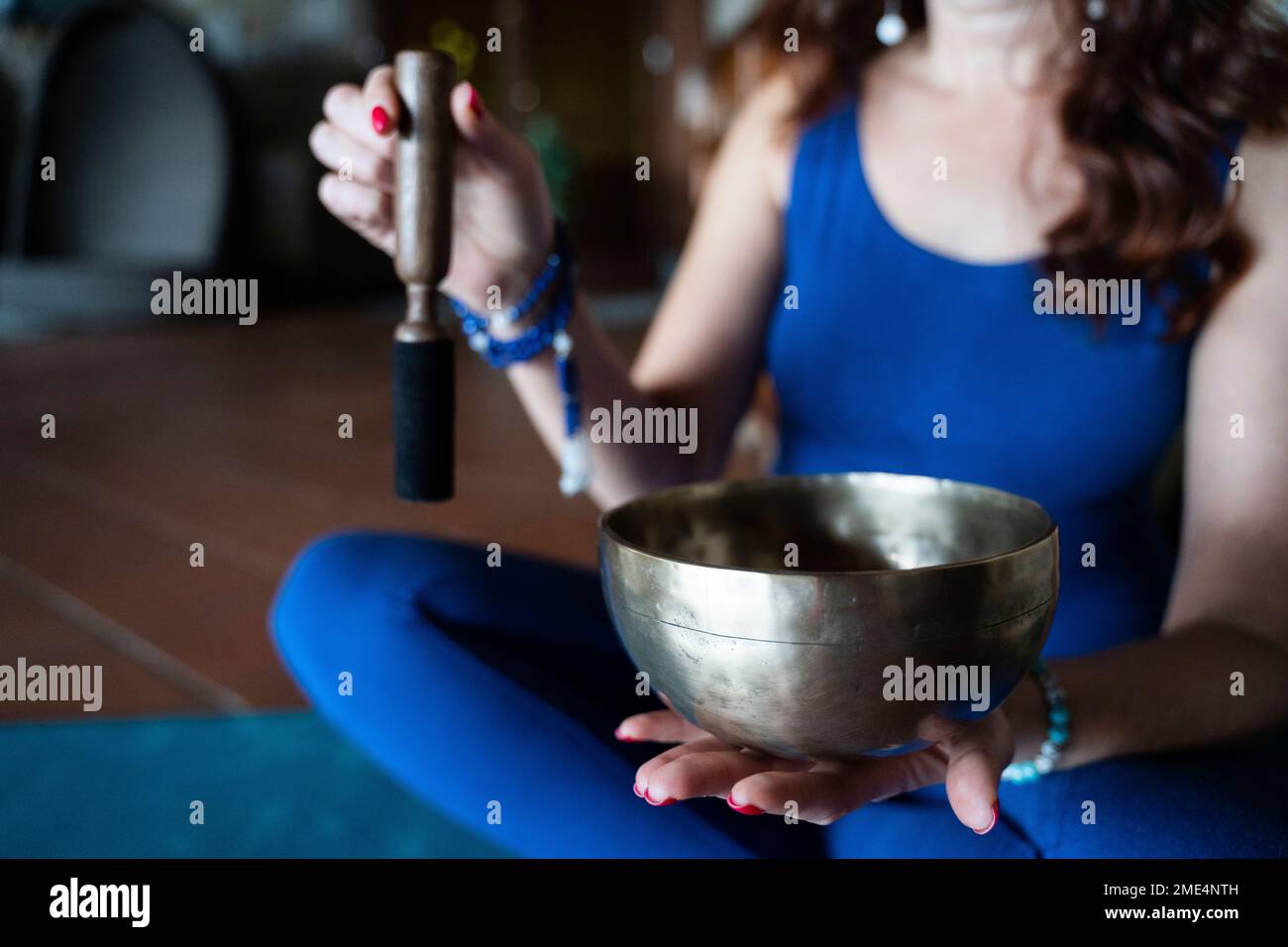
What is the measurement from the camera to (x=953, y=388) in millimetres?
835

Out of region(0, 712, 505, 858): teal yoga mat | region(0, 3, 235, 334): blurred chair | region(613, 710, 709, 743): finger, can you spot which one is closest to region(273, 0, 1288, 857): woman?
region(613, 710, 709, 743): finger

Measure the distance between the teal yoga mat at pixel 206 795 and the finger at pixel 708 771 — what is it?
1.84 feet

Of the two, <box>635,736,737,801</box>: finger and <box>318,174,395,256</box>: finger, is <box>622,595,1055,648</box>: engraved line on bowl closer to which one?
<box>635,736,737,801</box>: finger

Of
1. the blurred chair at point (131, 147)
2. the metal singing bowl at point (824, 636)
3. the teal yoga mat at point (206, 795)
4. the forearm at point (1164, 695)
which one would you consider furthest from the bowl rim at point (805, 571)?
the blurred chair at point (131, 147)

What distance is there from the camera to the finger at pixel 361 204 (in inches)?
23.0

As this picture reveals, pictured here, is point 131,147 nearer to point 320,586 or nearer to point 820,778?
point 320,586

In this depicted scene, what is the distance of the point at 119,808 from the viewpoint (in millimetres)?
957

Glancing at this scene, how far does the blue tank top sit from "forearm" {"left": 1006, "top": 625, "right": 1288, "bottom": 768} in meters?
0.17

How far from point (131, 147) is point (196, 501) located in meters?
1.84

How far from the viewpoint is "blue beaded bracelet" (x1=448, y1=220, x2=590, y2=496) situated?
66cm

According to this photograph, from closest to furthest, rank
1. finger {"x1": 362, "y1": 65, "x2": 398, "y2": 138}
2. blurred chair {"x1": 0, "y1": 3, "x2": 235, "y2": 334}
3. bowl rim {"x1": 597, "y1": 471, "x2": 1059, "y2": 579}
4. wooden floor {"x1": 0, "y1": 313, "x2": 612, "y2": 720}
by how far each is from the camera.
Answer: bowl rim {"x1": 597, "y1": 471, "x2": 1059, "y2": 579} < finger {"x1": 362, "y1": 65, "x2": 398, "y2": 138} < wooden floor {"x1": 0, "y1": 313, "x2": 612, "y2": 720} < blurred chair {"x1": 0, "y1": 3, "x2": 235, "y2": 334}

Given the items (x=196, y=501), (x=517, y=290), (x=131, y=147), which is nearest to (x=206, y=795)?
(x=517, y=290)
